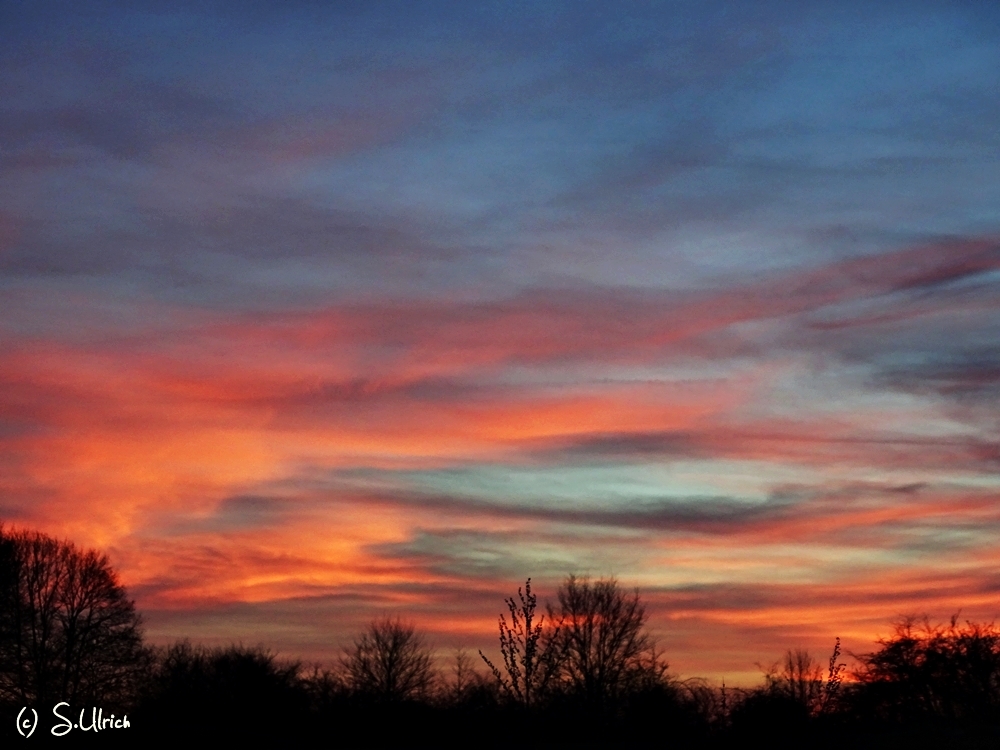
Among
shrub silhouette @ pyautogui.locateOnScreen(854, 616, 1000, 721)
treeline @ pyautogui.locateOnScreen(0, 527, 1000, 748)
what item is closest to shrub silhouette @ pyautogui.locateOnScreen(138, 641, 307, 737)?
treeline @ pyautogui.locateOnScreen(0, 527, 1000, 748)

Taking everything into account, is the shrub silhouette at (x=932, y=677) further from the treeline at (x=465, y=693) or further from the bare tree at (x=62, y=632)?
the bare tree at (x=62, y=632)

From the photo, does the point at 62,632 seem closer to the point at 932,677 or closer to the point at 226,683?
the point at 226,683

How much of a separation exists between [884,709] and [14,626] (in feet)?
171

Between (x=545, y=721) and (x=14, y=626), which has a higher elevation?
(x=14, y=626)

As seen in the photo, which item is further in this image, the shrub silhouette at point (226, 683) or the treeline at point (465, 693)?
the shrub silhouette at point (226, 683)

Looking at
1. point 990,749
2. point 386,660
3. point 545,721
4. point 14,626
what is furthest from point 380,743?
point 386,660

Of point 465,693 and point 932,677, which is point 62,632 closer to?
point 465,693

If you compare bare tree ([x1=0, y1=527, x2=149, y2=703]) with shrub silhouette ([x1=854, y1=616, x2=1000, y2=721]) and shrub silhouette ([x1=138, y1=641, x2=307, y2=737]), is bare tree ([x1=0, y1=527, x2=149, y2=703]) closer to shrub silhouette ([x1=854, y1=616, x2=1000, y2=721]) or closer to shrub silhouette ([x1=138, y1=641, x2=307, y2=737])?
shrub silhouette ([x1=138, y1=641, x2=307, y2=737])

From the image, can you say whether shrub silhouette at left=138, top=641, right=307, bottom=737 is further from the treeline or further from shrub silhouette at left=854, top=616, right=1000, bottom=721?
shrub silhouette at left=854, top=616, right=1000, bottom=721

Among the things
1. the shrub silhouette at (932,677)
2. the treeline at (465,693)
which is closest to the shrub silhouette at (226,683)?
the treeline at (465,693)

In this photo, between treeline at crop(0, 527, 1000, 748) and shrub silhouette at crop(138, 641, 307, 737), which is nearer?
treeline at crop(0, 527, 1000, 748)

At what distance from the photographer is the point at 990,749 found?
81.9 ft

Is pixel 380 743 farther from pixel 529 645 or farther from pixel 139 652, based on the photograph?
pixel 139 652

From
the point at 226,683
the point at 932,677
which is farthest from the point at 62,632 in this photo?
the point at 932,677
